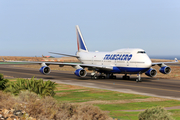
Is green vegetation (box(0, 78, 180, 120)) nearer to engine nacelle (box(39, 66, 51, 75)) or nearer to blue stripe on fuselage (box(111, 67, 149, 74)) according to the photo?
blue stripe on fuselage (box(111, 67, 149, 74))

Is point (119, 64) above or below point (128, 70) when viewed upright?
above

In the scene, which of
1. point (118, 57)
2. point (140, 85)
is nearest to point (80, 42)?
point (118, 57)

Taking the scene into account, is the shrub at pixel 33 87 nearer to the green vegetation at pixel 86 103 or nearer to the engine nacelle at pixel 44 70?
the green vegetation at pixel 86 103

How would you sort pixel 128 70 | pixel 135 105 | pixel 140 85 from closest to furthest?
pixel 135 105 < pixel 140 85 < pixel 128 70

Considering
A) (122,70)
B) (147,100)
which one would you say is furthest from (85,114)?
(122,70)

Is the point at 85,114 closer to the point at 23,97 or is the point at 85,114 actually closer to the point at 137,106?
the point at 23,97

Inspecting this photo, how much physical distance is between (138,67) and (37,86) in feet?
78.0

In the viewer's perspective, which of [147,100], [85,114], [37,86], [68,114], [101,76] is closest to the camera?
[85,114]

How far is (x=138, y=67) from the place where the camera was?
4072cm

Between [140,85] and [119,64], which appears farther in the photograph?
[119,64]

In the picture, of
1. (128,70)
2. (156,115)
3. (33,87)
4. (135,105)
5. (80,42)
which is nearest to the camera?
(156,115)

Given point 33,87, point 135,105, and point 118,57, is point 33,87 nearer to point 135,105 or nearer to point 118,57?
point 135,105

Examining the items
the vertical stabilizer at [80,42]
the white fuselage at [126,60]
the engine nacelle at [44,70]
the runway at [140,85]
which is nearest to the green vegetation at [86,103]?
the runway at [140,85]

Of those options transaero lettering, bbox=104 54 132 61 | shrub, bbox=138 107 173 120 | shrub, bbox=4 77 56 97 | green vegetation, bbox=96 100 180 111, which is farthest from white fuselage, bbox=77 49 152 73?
shrub, bbox=138 107 173 120
